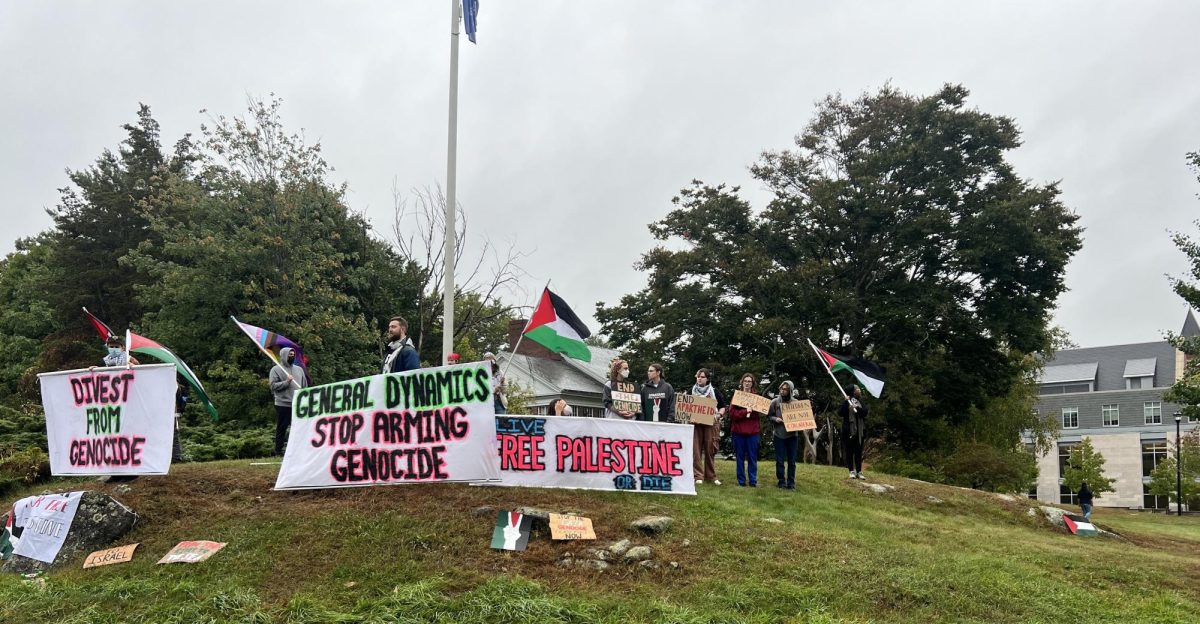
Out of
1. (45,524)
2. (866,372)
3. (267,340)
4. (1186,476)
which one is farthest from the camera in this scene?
(1186,476)

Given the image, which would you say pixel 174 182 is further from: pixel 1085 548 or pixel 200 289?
pixel 1085 548

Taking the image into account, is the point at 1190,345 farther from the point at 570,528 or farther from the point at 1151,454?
the point at 1151,454

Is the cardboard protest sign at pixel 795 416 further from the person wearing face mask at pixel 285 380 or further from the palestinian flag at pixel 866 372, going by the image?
the person wearing face mask at pixel 285 380

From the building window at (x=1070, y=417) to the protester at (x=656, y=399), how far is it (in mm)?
83303

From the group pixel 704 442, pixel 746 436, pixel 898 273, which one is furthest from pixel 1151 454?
pixel 704 442

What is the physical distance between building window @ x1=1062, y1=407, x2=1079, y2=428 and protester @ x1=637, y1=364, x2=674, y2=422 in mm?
83303

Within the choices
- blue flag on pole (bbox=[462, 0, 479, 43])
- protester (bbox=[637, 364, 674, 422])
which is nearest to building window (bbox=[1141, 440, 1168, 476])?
protester (bbox=[637, 364, 674, 422])

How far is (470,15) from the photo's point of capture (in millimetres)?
16156

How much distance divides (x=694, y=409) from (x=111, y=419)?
846 cm

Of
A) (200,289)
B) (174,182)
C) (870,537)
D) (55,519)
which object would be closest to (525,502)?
(870,537)

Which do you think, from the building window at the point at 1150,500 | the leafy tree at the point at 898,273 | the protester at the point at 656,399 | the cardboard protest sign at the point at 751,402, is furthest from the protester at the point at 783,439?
the building window at the point at 1150,500

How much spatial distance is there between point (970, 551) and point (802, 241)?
1034 inches

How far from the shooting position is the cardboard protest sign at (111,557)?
9344 millimetres

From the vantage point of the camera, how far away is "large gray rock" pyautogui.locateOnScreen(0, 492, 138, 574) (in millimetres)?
9852
